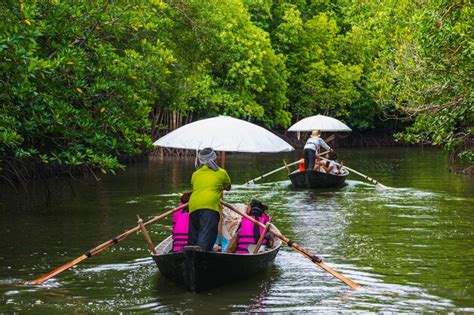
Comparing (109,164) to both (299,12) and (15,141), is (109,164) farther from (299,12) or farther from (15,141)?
(299,12)

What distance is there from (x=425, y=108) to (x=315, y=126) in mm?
8954

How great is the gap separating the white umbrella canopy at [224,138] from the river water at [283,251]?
1.89 meters

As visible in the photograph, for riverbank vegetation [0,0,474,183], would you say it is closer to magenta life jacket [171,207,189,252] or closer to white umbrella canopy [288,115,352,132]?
white umbrella canopy [288,115,352,132]

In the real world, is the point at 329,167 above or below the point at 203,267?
above

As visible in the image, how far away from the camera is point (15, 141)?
1365 centimetres

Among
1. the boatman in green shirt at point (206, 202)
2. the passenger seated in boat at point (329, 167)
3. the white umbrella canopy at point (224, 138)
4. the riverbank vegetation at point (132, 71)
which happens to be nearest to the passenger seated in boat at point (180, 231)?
the boatman in green shirt at point (206, 202)

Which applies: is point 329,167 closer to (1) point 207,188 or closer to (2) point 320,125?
(2) point 320,125

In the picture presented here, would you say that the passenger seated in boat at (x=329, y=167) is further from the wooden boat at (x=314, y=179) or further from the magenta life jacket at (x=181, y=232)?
Result: the magenta life jacket at (x=181, y=232)

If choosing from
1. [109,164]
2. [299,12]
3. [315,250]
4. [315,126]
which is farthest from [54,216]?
[299,12]

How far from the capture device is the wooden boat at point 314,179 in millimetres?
25375

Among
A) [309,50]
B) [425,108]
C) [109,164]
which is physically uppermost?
[309,50]

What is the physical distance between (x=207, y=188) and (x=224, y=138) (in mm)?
1985

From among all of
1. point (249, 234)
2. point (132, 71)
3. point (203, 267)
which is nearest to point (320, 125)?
point (132, 71)

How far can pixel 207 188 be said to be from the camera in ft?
38.7
